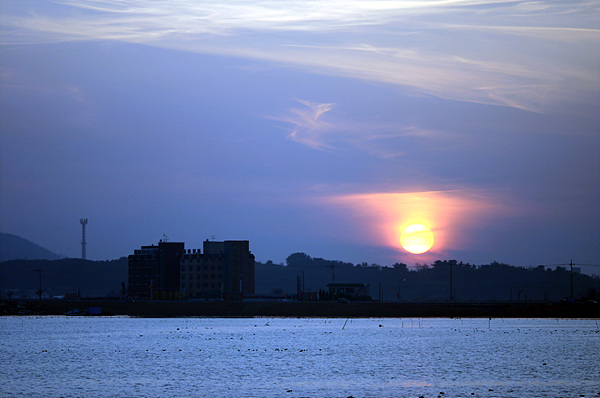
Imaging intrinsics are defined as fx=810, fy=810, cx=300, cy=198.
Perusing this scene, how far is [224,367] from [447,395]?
3205 centimetres

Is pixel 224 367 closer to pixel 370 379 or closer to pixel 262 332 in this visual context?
pixel 370 379

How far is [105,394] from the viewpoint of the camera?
6881 cm

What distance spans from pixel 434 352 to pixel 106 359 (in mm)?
45237

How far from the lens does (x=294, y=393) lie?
6912 centimetres

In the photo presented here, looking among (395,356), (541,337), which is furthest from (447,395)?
(541,337)

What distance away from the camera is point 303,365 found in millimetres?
93875

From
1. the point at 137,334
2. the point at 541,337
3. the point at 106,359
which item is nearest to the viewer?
the point at 106,359

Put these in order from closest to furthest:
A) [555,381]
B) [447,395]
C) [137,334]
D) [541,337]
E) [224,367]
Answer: [447,395]
[555,381]
[224,367]
[541,337]
[137,334]

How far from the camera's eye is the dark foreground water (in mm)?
71750

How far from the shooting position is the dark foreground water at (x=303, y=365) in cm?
7175

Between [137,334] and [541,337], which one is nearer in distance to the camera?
[541,337]

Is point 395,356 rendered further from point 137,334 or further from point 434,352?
point 137,334

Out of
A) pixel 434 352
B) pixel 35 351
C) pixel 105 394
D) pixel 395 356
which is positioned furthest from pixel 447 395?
pixel 35 351

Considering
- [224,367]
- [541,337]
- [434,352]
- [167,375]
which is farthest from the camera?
[541,337]
